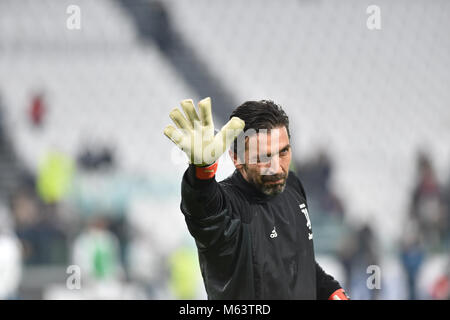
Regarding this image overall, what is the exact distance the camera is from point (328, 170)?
7184 millimetres

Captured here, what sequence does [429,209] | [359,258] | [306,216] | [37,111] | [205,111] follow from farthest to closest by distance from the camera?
[37,111] → [429,209] → [359,258] → [306,216] → [205,111]

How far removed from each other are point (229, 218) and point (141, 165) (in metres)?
6.60

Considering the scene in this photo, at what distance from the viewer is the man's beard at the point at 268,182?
5.41 ft

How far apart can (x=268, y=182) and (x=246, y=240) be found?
0.17 meters

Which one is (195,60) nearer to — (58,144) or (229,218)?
(58,144)

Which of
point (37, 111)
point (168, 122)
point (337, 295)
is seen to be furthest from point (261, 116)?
point (37, 111)

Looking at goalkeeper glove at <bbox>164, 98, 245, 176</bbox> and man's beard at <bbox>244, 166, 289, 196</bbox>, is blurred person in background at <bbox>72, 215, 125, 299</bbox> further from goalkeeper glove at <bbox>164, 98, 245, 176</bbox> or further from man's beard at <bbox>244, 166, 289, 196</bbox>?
goalkeeper glove at <bbox>164, 98, 245, 176</bbox>

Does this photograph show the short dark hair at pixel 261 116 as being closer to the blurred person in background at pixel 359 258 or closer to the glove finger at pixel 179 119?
the glove finger at pixel 179 119

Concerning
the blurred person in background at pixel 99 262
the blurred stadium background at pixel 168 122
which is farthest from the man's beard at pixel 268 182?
the blurred person in background at pixel 99 262

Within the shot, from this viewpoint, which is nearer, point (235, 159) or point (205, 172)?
point (205, 172)

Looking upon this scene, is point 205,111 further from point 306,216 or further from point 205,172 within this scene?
point 306,216

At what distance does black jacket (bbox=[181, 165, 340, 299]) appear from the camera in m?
1.53

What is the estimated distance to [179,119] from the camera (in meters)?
1.50
